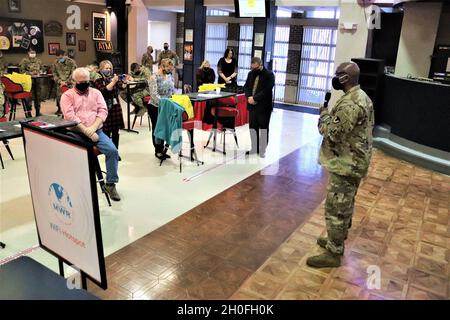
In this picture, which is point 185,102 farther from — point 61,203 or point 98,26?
point 98,26

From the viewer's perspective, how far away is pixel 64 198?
→ 1.64m

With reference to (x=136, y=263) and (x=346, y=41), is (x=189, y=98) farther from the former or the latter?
(x=346, y=41)

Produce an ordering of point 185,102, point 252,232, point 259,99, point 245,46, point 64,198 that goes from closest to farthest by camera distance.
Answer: point 64,198, point 252,232, point 185,102, point 259,99, point 245,46

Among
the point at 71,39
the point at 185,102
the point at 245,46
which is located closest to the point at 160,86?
the point at 185,102

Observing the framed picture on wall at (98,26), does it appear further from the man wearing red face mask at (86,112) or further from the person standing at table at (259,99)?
the man wearing red face mask at (86,112)

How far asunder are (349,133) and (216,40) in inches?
444

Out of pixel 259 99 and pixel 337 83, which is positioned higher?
pixel 337 83

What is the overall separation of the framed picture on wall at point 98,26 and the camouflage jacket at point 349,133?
11023mm

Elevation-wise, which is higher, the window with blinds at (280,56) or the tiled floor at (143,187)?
the window with blinds at (280,56)

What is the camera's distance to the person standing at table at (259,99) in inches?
230

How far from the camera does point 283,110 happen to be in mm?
10844

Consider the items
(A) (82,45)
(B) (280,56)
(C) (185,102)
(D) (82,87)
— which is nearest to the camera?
(D) (82,87)

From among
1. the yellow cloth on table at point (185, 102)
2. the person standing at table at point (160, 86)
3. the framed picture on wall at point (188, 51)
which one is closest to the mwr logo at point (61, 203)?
the yellow cloth on table at point (185, 102)

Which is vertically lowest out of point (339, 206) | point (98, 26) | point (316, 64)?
point (339, 206)
